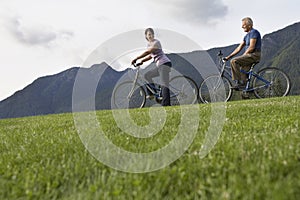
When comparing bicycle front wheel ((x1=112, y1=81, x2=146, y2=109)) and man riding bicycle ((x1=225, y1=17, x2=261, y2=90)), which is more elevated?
man riding bicycle ((x1=225, y1=17, x2=261, y2=90))

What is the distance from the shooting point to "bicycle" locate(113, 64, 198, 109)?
14711 mm

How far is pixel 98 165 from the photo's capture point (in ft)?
12.7

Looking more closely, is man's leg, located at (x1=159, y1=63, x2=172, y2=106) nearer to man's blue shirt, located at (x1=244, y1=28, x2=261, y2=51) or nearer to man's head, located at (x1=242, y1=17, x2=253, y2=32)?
man's blue shirt, located at (x1=244, y1=28, x2=261, y2=51)

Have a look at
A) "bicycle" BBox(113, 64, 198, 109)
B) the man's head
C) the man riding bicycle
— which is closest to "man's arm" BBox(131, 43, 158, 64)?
"bicycle" BBox(113, 64, 198, 109)

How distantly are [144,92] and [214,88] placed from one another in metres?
3.62

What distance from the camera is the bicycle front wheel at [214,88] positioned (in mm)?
15602

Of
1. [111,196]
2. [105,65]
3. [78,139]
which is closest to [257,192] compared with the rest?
[111,196]

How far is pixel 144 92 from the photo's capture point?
605 inches

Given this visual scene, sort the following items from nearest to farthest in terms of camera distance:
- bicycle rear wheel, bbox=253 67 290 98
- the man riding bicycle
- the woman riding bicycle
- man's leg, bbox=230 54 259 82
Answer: the woman riding bicycle, the man riding bicycle, man's leg, bbox=230 54 259 82, bicycle rear wheel, bbox=253 67 290 98

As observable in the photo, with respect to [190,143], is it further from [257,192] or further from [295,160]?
[257,192]

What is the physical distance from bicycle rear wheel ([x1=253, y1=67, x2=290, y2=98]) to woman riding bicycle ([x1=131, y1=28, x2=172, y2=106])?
4.48 meters

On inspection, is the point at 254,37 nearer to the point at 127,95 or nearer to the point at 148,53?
the point at 148,53

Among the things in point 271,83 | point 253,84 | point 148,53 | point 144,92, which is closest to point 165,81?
point 148,53

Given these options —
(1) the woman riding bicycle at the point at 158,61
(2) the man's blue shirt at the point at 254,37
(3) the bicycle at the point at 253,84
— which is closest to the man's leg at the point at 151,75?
(1) the woman riding bicycle at the point at 158,61
